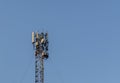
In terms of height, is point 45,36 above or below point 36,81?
above

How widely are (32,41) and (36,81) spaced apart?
7942 millimetres

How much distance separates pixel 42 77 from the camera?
142 m

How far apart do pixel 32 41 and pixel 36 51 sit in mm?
2403

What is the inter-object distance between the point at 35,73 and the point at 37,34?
765 centimetres

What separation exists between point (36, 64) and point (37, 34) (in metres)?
5.96

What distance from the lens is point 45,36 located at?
478 feet

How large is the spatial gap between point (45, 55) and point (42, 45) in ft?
9.49

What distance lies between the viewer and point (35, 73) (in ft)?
470

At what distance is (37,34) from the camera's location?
145500 millimetres

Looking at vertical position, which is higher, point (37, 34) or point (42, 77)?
point (37, 34)

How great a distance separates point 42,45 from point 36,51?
1940 millimetres

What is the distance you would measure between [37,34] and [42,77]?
8.78 meters

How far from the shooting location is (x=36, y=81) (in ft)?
469

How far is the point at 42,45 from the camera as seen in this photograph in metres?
145
